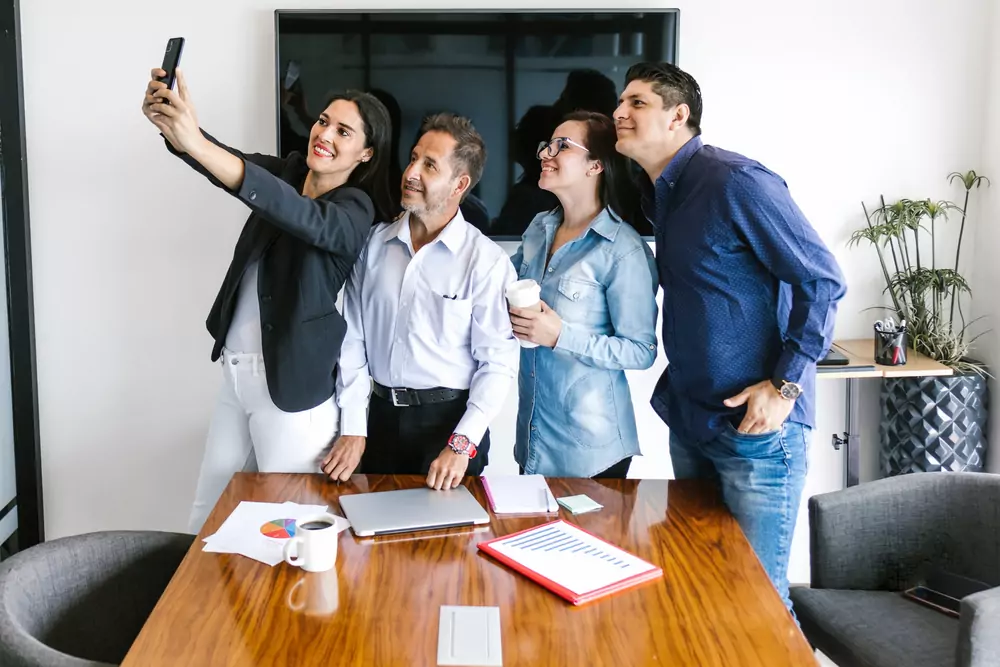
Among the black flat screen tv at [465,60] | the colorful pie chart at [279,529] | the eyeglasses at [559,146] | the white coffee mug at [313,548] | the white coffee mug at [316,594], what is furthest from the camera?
the black flat screen tv at [465,60]

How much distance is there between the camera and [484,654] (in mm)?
1238

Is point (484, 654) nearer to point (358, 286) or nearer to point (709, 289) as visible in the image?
point (709, 289)

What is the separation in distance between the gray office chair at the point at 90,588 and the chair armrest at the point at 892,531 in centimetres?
Answer: 140

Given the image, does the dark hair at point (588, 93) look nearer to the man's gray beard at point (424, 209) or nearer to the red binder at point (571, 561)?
the man's gray beard at point (424, 209)

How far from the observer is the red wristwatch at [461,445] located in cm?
193

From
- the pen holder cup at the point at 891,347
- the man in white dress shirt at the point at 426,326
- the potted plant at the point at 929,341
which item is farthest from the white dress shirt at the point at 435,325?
the potted plant at the point at 929,341

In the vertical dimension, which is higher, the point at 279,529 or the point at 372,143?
the point at 372,143

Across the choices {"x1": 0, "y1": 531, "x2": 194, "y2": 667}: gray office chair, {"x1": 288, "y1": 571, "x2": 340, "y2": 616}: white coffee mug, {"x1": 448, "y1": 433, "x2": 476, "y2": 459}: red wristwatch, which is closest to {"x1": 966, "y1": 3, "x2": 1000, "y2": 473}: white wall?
{"x1": 448, "y1": 433, "x2": 476, "y2": 459}: red wristwatch

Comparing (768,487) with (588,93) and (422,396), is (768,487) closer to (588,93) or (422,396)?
(422,396)

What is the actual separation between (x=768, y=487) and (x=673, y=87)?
3.12 ft

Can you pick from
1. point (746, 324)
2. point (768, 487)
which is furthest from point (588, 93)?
point (768, 487)

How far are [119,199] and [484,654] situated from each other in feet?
7.70

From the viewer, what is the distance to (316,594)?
1.41m

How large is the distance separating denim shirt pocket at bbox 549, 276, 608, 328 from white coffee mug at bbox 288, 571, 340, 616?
3.05 feet
